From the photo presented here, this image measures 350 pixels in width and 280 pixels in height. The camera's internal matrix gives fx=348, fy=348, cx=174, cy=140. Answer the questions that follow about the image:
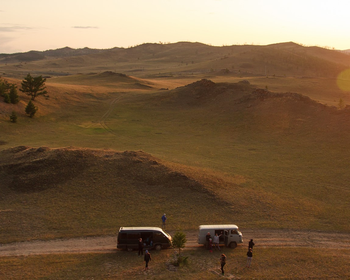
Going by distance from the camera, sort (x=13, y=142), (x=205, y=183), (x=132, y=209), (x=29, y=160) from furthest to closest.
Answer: (x=13, y=142) < (x=29, y=160) < (x=205, y=183) < (x=132, y=209)

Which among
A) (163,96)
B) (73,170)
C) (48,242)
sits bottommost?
(48,242)

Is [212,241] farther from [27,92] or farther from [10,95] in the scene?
[27,92]

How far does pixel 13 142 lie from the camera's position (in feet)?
164

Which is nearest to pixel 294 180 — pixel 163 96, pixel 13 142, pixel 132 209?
pixel 132 209

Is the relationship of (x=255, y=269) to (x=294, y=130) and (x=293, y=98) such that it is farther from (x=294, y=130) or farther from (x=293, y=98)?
(x=293, y=98)

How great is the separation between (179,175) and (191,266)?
1292cm

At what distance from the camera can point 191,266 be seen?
19406 mm

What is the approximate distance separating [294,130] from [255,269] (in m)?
41.0

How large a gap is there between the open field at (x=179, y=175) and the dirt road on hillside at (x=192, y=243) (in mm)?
726

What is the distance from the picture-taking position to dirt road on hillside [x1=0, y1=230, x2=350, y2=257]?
71.2 ft

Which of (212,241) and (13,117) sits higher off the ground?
(13,117)

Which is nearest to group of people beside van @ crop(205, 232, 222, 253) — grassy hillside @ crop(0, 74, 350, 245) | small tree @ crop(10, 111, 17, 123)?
grassy hillside @ crop(0, 74, 350, 245)

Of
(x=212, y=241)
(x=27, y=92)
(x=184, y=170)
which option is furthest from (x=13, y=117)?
(x=212, y=241)

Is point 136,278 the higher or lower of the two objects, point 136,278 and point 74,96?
the lower
